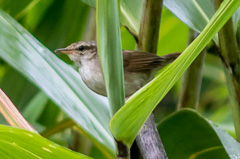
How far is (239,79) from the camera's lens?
840 mm

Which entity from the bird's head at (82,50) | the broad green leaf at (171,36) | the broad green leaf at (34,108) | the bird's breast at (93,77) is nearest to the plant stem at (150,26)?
the bird's breast at (93,77)

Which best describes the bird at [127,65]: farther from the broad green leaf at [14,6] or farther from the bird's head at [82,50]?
the broad green leaf at [14,6]

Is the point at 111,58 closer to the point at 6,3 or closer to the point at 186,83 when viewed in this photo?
the point at 186,83

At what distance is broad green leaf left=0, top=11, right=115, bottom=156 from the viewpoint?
2.55 ft

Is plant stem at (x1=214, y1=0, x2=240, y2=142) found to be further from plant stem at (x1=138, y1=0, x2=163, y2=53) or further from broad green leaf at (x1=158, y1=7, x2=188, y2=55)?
broad green leaf at (x1=158, y1=7, x2=188, y2=55)

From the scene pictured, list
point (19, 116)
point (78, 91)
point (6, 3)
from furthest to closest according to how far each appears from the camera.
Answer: point (6, 3)
point (78, 91)
point (19, 116)

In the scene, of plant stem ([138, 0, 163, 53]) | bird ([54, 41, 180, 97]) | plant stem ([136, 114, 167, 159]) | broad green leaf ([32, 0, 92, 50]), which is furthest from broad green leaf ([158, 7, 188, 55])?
plant stem ([136, 114, 167, 159])

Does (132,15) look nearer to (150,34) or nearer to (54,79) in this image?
(150,34)

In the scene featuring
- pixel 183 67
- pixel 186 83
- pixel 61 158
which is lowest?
pixel 186 83

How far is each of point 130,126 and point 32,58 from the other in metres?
0.33

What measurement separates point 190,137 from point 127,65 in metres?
0.26

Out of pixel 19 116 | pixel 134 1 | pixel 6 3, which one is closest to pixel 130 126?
pixel 19 116

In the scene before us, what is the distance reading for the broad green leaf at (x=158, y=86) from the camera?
1.69 ft

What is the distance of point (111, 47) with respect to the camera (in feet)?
1.71
